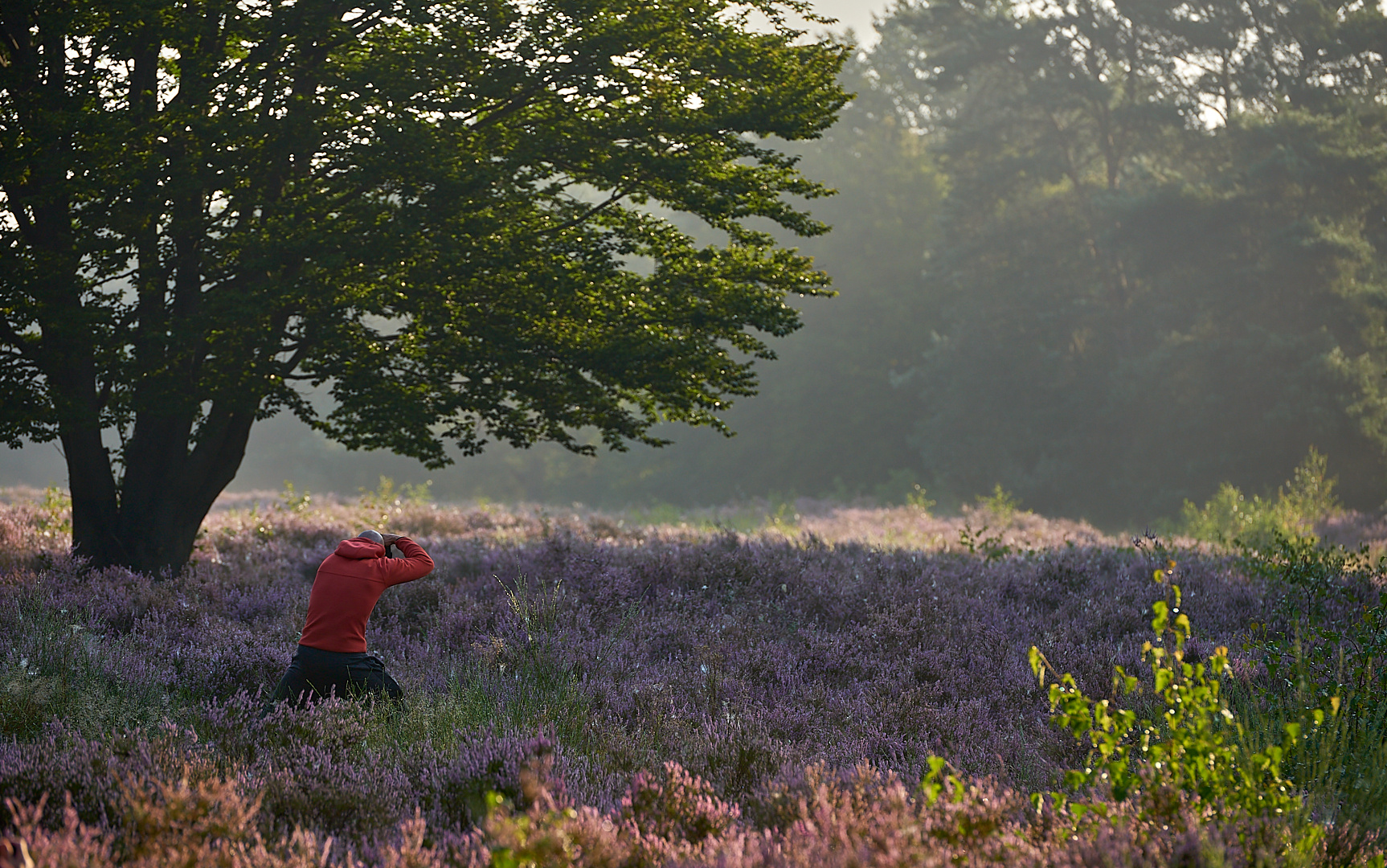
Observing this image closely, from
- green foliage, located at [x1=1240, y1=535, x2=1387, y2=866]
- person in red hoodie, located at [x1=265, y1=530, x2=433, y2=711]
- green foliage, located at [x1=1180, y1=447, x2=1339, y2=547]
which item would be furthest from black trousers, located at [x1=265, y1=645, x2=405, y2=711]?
green foliage, located at [x1=1180, y1=447, x2=1339, y2=547]

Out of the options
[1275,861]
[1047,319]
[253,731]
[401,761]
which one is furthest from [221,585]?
[1047,319]

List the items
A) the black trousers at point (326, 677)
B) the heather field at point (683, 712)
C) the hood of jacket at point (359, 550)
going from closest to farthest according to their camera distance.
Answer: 1. the heather field at point (683, 712)
2. the black trousers at point (326, 677)
3. the hood of jacket at point (359, 550)

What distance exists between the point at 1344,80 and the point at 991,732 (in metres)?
34.4

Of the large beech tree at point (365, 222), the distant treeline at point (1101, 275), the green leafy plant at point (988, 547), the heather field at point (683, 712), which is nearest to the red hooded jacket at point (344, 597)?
the heather field at point (683, 712)

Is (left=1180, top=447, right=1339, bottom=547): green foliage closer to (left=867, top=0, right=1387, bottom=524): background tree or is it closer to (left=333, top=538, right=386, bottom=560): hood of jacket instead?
(left=867, top=0, right=1387, bottom=524): background tree

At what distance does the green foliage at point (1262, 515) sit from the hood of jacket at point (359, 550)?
13777 millimetres

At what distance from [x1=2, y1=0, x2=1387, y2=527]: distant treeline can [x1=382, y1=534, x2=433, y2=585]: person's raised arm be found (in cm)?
2869

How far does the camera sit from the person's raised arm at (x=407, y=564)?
6.04 m

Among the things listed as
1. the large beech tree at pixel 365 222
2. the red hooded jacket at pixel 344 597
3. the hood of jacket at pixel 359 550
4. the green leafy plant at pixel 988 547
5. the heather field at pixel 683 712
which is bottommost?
the heather field at pixel 683 712

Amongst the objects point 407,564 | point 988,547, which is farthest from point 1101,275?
point 407,564

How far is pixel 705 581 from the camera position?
973cm

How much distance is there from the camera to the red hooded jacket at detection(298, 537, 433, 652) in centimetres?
572

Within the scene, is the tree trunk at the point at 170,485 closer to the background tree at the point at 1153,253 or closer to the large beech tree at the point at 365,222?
the large beech tree at the point at 365,222

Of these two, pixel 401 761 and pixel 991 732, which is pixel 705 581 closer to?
pixel 991 732
